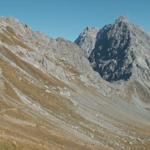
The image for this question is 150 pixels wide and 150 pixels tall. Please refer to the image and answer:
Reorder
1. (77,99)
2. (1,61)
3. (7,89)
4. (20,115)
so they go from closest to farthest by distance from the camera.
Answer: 1. (20,115)
2. (7,89)
3. (1,61)
4. (77,99)

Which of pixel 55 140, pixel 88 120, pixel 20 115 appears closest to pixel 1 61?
pixel 88 120

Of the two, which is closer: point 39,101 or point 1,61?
point 39,101

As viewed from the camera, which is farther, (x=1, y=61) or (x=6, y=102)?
(x=1, y=61)

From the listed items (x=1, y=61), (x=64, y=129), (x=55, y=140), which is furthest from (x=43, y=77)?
(x=55, y=140)

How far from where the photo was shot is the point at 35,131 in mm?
77875

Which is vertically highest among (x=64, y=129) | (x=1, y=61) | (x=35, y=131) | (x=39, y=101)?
(x=1, y=61)

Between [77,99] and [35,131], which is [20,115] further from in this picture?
[77,99]

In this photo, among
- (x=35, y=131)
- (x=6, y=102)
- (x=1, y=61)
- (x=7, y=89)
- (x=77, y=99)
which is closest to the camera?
(x=35, y=131)

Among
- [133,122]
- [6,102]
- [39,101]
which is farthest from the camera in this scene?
[133,122]

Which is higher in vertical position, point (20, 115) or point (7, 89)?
point (7, 89)

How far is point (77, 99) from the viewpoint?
590ft

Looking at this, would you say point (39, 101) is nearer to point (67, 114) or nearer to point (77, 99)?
point (67, 114)

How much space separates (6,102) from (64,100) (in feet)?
212

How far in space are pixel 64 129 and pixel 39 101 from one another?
34.8 metres
